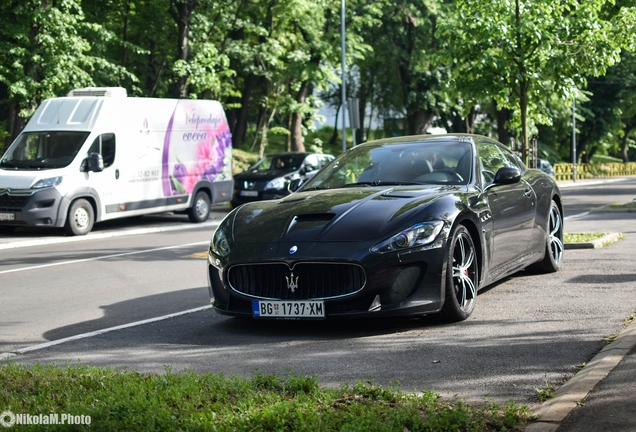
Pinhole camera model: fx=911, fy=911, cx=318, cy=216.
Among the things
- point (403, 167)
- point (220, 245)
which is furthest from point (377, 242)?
point (403, 167)

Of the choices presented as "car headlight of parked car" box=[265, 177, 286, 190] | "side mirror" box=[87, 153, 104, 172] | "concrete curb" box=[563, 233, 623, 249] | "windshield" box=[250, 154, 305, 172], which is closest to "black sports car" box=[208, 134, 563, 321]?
"concrete curb" box=[563, 233, 623, 249]

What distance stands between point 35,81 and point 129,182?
251 inches

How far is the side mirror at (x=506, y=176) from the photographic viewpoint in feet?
27.2

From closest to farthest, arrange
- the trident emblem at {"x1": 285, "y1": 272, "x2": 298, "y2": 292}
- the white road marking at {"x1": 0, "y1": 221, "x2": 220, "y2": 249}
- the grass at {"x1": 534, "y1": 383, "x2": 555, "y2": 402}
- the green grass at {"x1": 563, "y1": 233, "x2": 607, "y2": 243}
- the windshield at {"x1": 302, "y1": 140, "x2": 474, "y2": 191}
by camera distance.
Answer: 1. the grass at {"x1": 534, "y1": 383, "x2": 555, "y2": 402}
2. the trident emblem at {"x1": 285, "y1": 272, "x2": 298, "y2": 292}
3. the windshield at {"x1": 302, "y1": 140, "x2": 474, "y2": 191}
4. the green grass at {"x1": 563, "y1": 233, "x2": 607, "y2": 243}
5. the white road marking at {"x1": 0, "y1": 221, "x2": 220, "y2": 249}

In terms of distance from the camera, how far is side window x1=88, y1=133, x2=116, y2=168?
751 inches

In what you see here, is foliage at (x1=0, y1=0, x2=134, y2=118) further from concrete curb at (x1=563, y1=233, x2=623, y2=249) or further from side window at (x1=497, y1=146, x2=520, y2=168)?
side window at (x1=497, y1=146, x2=520, y2=168)

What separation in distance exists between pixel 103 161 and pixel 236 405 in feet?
50.6

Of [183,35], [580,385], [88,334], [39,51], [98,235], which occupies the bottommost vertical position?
[98,235]

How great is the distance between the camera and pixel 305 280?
6.82 meters

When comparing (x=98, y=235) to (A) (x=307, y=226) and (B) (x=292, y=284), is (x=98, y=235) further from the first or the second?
(B) (x=292, y=284)

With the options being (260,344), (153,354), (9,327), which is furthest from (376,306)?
(9,327)

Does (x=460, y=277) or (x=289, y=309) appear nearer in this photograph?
(x=289, y=309)

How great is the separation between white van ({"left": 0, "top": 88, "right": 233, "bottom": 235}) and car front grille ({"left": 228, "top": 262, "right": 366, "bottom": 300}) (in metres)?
12.0

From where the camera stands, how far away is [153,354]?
6445mm
